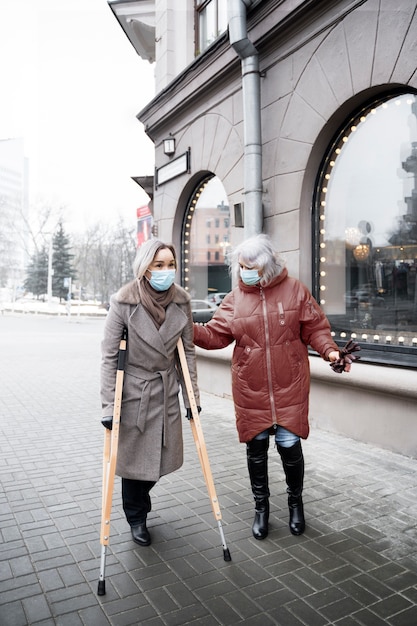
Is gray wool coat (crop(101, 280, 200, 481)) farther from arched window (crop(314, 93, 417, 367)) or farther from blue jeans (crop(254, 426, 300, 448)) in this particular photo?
arched window (crop(314, 93, 417, 367))

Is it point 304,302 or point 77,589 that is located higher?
point 304,302

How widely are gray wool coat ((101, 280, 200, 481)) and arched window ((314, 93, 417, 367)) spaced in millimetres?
2931

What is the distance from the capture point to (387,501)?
4.13 m

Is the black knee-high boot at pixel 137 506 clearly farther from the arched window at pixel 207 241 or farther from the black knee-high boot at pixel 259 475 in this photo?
the arched window at pixel 207 241

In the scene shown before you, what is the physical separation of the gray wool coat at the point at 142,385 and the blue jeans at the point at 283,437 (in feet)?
1.89

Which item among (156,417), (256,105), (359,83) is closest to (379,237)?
(359,83)

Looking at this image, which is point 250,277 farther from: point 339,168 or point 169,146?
point 169,146

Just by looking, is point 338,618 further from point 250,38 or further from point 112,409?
point 250,38

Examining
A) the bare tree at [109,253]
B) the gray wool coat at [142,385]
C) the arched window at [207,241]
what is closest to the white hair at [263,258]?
the gray wool coat at [142,385]

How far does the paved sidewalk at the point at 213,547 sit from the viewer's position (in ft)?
8.98

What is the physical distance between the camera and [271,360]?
3.51m

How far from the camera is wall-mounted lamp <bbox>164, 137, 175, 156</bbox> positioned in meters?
9.81

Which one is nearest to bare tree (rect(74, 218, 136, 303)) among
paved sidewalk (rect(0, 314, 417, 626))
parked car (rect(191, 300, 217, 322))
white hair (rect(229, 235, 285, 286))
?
parked car (rect(191, 300, 217, 322))

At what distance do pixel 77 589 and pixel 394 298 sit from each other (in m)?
4.36
